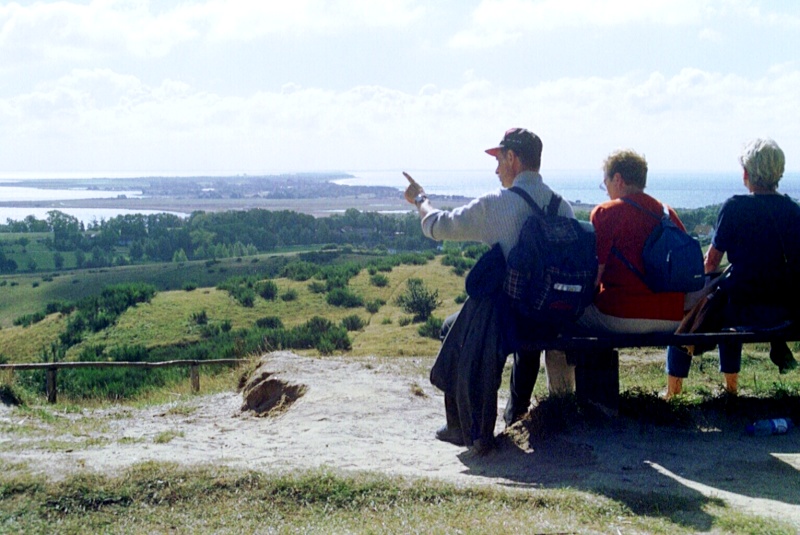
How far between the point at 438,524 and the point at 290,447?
6.94ft

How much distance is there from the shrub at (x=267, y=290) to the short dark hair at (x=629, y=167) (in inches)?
1190

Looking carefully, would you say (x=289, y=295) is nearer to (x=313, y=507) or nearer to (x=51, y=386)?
(x=51, y=386)

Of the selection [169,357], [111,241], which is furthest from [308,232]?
[169,357]

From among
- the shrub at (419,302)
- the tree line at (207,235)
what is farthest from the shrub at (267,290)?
the tree line at (207,235)

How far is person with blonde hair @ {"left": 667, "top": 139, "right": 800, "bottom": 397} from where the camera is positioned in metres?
5.59

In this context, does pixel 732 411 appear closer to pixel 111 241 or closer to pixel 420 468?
pixel 420 468

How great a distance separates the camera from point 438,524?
13.0 ft

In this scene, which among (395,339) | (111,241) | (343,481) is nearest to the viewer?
(343,481)

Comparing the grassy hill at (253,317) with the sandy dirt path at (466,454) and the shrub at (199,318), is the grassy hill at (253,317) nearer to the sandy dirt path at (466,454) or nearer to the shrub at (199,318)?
the shrub at (199,318)

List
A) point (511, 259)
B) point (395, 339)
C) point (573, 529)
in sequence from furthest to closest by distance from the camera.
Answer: point (395, 339)
point (511, 259)
point (573, 529)

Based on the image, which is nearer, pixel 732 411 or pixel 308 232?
pixel 732 411

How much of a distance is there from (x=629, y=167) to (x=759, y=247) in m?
1.08

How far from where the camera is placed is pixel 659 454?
5.16m

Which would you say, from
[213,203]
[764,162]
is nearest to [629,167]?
[764,162]
